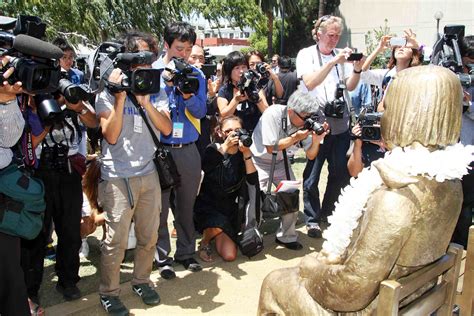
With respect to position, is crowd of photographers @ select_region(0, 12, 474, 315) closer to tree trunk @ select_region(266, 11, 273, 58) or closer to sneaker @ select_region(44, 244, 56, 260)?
sneaker @ select_region(44, 244, 56, 260)

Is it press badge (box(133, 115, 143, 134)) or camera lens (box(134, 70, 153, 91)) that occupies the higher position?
camera lens (box(134, 70, 153, 91))

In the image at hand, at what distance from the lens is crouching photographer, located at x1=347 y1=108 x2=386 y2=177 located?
3227 mm

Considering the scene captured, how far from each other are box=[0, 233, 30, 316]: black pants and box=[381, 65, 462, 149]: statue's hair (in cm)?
215

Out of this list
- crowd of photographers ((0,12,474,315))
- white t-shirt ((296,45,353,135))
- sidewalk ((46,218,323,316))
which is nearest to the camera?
crowd of photographers ((0,12,474,315))

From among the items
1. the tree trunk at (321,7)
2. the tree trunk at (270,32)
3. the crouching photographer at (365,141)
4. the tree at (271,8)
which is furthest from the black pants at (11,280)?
the tree trunk at (321,7)

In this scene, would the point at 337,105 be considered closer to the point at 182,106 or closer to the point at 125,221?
the point at 182,106

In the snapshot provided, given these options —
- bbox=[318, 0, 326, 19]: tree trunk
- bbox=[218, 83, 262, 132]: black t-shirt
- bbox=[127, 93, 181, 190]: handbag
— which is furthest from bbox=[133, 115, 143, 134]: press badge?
bbox=[318, 0, 326, 19]: tree trunk

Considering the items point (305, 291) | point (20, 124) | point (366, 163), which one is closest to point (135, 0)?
point (366, 163)

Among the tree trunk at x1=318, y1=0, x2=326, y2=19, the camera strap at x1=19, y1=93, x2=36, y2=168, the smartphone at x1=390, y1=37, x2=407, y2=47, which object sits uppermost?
the tree trunk at x1=318, y1=0, x2=326, y2=19

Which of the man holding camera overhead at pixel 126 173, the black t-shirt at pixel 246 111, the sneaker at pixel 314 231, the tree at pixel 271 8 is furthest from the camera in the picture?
the tree at pixel 271 8

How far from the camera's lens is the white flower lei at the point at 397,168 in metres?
1.74

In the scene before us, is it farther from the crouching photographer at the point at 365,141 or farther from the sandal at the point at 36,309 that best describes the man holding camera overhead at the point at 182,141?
the crouching photographer at the point at 365,141

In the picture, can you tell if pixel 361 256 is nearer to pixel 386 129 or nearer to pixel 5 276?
pixel 386 129

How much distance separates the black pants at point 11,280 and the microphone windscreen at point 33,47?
102 cm
